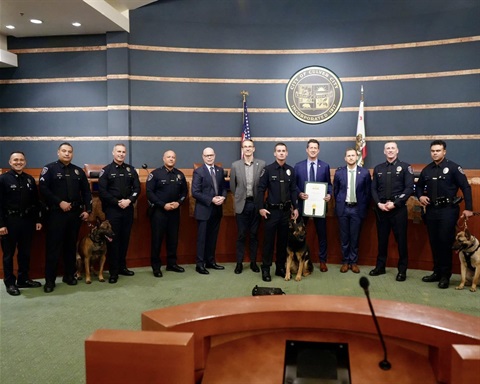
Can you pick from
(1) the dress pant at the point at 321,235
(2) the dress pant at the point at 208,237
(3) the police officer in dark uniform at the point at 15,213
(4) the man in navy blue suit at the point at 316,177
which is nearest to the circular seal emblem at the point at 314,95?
(4) the man in navy blue suit at the point at 316,177

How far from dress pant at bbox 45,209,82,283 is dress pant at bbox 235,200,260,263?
1970 millimetres

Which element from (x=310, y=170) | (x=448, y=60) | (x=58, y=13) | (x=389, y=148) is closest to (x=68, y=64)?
(x=58, y=13)

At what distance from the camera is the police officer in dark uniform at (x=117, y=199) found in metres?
4.97

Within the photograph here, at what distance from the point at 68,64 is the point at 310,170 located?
5.47 m

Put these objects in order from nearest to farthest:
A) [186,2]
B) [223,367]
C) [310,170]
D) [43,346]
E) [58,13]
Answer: [223,367] < [43,346] < [310,170] < [58,13] < [186,2]

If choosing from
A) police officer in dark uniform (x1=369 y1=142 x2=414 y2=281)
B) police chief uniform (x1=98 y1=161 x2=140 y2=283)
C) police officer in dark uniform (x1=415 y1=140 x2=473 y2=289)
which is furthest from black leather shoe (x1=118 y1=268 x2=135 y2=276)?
police officer in dark uniform (x1=415 y1=140 x2=473 y2=289)

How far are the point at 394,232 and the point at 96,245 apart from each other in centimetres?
363

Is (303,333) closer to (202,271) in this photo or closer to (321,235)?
(202,271)

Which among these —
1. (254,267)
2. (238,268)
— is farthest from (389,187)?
(238,268)

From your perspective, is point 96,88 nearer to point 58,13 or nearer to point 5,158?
point 58,13

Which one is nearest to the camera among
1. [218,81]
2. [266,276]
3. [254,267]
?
[266,276]

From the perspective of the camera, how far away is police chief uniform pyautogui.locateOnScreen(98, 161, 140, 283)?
4.98 meters

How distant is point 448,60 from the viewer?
23.7 feet

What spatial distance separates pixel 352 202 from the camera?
527 cm
